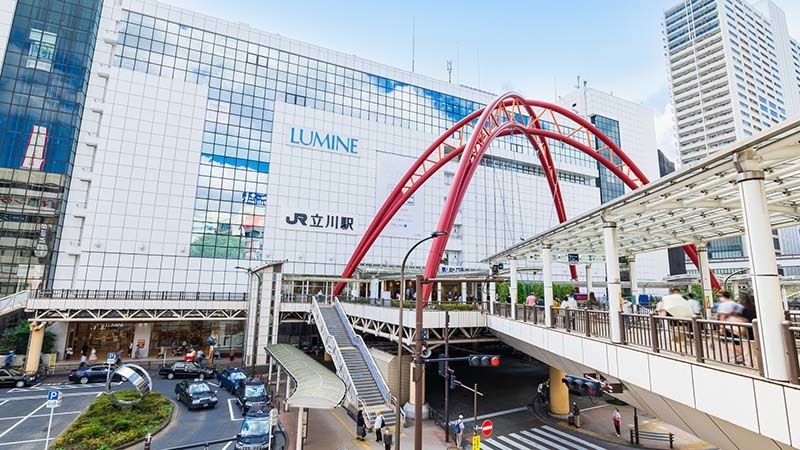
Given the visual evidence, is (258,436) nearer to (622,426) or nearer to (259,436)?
(259,436)

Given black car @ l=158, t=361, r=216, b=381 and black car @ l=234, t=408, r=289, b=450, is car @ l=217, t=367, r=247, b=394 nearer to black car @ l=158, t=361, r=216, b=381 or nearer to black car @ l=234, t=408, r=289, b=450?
black car @ l=158, t=361, r=216, b=381

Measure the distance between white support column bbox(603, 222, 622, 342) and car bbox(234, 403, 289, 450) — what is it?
41.7ft

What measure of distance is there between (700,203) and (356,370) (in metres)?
18.9

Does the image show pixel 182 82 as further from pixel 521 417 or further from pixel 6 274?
pixel 521 417

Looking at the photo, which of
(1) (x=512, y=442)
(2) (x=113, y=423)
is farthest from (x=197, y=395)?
(1) (x=512, y=442)

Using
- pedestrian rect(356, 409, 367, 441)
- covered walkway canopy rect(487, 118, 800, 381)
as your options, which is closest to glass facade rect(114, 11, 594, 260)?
pedestrian rect(356, 409, 367, 441)

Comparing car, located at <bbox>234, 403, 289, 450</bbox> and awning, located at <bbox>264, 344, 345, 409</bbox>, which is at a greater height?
awning, located at <bbox>264, 344, 345, 409</bbox>

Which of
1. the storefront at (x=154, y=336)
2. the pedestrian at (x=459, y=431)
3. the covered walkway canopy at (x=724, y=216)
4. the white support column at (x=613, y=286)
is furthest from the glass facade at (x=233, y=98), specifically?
the white support column at (x=613, y=286)

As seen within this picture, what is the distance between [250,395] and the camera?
22.6 metres

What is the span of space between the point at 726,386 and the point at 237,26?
54582 millimetres

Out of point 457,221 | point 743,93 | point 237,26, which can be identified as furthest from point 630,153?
point 237,26

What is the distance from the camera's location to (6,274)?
109 ft

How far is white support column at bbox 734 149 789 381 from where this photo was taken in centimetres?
636

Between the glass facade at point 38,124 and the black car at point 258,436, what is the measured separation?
31211 mm
